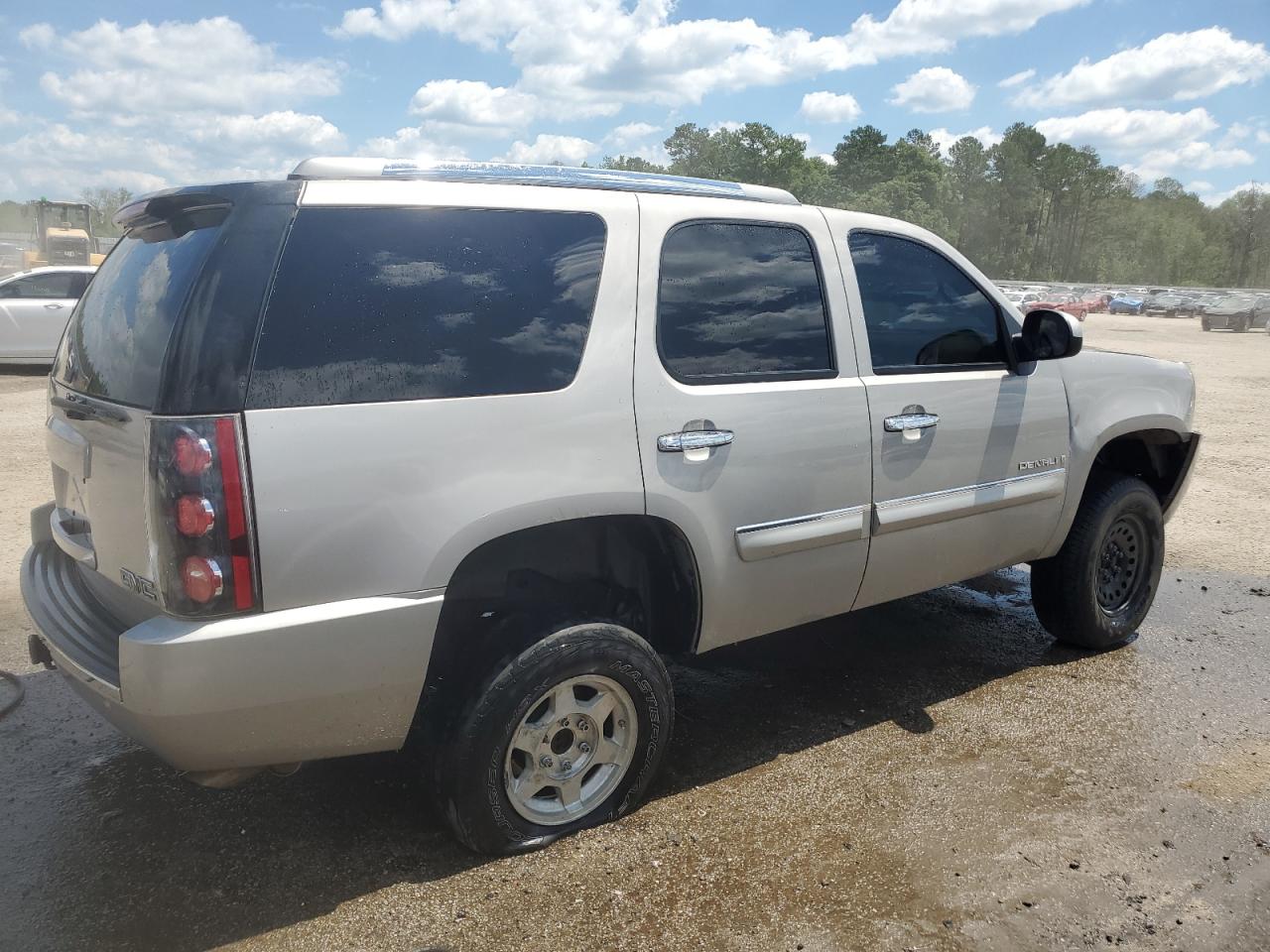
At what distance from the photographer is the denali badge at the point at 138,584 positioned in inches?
94.3

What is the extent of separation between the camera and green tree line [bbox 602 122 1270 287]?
342 ft

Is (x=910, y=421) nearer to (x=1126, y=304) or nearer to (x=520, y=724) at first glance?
(x=520, y=724)

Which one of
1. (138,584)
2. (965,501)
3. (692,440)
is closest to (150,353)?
(138,584)

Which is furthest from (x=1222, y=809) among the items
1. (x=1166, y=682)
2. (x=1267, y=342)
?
(x=1267, y=342)

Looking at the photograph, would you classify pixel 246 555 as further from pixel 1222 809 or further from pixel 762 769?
pixel 1222 809

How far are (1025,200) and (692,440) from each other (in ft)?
422

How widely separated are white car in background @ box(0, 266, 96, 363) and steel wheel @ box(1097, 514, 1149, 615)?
1495 cm

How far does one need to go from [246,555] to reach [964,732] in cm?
289

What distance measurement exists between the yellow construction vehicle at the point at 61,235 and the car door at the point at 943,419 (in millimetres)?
32253

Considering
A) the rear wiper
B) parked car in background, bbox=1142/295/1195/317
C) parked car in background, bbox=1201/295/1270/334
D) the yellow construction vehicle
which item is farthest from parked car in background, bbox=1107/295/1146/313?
the rear wiper

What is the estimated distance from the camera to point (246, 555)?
2320mm

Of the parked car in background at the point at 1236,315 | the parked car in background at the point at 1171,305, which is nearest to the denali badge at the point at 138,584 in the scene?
the parked car in background at the point at 1236,315

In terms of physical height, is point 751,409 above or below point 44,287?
below

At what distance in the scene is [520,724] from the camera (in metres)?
2.81
